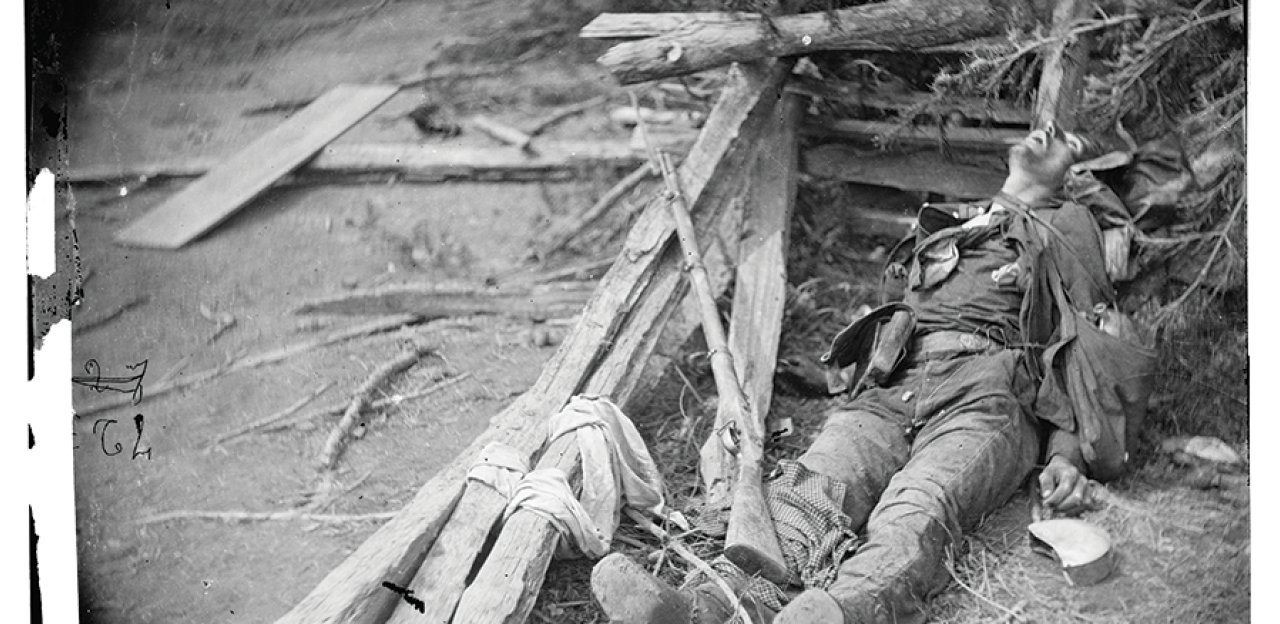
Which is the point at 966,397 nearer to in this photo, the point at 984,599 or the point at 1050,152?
the point at 984,599

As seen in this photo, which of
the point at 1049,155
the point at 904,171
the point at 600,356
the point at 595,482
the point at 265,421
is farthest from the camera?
the point at 904,171

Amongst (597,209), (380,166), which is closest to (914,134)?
(597,209)

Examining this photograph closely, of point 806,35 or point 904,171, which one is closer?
point 806,35

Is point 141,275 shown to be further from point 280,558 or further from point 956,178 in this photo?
point 956,178

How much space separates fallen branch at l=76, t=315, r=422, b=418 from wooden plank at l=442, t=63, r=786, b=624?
0.54m

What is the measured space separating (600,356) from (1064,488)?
4.10 ft

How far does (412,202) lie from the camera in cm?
295

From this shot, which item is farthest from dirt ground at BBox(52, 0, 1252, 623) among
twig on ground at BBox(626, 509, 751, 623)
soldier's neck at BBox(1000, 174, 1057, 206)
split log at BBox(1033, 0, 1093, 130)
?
split log at BBox(1033, 0, 1093, 130)

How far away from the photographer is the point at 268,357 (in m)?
2.87

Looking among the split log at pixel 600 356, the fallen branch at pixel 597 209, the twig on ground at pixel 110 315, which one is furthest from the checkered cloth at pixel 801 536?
the twig on ground at pixel 110 315

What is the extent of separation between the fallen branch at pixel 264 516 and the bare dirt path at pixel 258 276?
0.02m

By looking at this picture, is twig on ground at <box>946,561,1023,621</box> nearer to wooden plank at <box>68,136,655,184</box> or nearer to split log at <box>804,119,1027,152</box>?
split log at <box>804,119,1027,152</box>

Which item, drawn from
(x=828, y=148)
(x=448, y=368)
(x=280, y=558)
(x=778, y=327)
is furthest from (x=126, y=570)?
(x=828, y=148)

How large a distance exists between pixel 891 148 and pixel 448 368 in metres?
1.43
